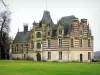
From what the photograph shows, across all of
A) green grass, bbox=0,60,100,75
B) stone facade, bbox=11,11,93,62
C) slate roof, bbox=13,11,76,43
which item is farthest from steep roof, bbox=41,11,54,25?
green grass, bbox=0,60,100,75

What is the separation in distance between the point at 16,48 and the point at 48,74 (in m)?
60.2

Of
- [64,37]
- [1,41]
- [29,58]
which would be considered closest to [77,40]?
[64,37]

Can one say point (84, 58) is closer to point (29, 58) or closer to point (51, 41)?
point (51, 41)

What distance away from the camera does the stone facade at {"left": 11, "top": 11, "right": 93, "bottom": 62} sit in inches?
2667

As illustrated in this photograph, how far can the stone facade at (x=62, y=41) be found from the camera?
67.8 metres

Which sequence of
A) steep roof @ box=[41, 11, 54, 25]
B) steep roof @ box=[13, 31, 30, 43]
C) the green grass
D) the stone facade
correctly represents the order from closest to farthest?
the green grass < the stone facade < steep roof @ box=[41, 11, 54, 25] < steep roof @ box=[13, 31, 30, 43]

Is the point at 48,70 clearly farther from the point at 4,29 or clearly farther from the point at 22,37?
the point at 22,37

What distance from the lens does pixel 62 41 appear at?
68625 mm

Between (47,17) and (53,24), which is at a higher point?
(47,17)

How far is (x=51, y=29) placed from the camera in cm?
7094

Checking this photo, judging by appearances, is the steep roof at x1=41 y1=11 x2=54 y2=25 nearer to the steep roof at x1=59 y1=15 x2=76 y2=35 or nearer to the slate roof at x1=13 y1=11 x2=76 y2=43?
the slate roof at x1=13 y1=11 x2=76 y2=43

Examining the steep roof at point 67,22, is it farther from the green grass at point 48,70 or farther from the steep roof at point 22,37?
the green grass at point 48,70

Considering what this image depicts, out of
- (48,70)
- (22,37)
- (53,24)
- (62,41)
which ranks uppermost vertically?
(53,24)

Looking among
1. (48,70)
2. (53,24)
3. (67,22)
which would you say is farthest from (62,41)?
(48,70)
